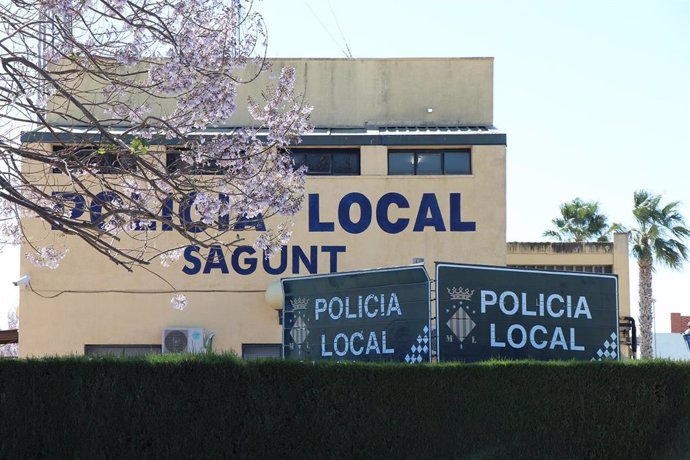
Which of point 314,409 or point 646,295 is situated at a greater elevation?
point 646,295

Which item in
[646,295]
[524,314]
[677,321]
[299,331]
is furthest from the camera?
[677,321]

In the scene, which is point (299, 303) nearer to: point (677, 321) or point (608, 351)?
point (608, 351)

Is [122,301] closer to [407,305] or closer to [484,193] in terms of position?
[484,193]

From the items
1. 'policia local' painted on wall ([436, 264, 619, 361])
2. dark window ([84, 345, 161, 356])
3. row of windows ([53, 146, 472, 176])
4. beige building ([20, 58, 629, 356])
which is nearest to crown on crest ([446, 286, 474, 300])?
'policia local' painted on wall ([436, 264, 619, 361])

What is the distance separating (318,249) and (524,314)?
326 inches

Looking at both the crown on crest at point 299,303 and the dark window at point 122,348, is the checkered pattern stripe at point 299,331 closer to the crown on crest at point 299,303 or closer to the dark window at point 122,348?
the crown on crest at point 299,303

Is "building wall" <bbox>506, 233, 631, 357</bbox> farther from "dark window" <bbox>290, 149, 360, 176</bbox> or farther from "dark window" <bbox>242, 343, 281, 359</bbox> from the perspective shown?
"dark window" <bbox>242, 343, 281, 359</bbox>

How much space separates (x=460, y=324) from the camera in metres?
13.5

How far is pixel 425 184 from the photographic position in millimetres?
21547

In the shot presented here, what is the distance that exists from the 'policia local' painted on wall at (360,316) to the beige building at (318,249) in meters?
6.53

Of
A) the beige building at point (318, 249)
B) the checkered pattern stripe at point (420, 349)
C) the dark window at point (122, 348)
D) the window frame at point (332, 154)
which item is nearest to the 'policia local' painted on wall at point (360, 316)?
the checkered pattern stripe at point (420, 349)

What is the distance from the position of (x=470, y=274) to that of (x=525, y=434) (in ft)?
7.55

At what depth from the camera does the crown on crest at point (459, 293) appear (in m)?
13.4

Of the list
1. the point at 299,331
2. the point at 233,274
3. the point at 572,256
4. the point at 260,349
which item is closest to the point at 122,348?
the point at 233,274
